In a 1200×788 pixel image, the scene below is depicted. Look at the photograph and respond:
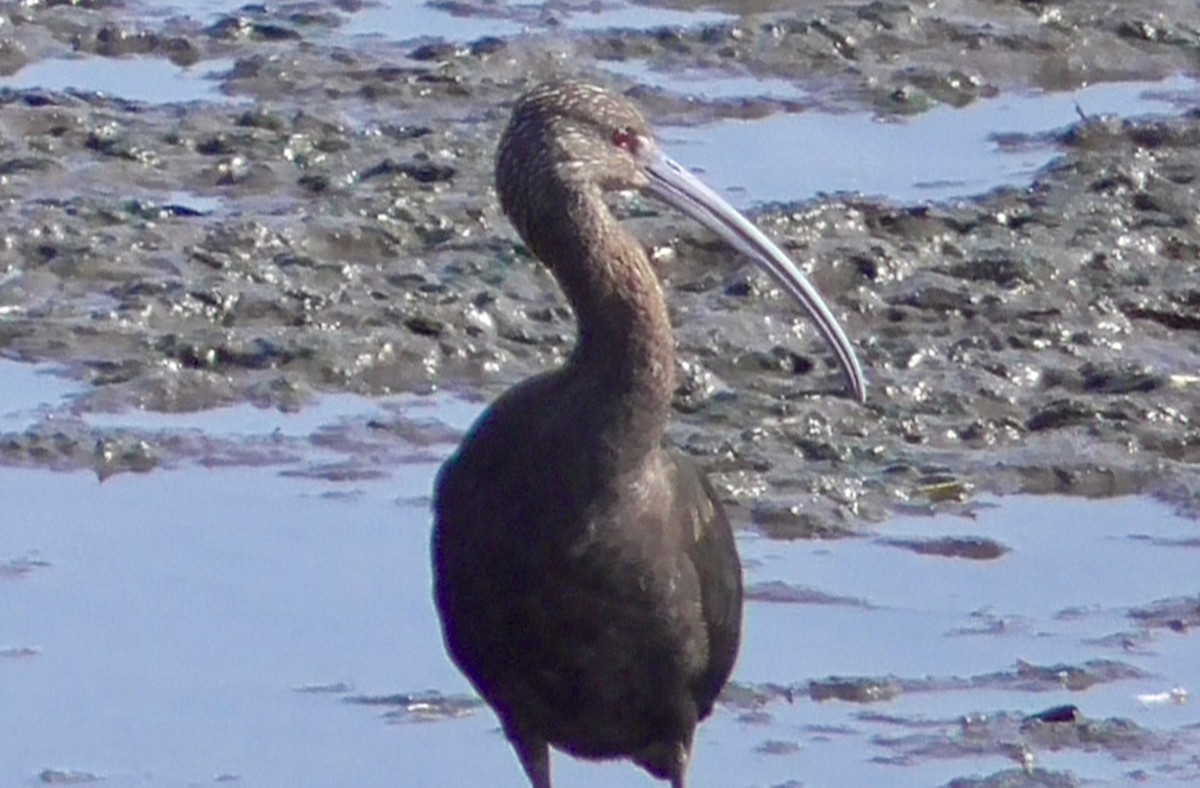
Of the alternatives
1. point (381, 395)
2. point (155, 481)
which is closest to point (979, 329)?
point (381, 395)

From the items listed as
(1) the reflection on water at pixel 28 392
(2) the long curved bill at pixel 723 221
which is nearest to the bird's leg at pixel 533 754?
(2) the long curved bill at pixel 723 221

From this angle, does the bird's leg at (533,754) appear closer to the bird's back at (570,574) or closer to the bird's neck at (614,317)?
the bird's back at (570,574)

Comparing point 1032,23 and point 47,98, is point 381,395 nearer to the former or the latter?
point 47,98

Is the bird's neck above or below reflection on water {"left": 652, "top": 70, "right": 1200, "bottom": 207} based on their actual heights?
above

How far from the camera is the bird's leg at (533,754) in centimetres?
693

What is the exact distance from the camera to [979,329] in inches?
398

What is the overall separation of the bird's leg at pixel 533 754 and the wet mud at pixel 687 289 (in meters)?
0.68

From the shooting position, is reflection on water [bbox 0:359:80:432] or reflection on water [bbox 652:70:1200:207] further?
reflection on water [bbox 652:70:1200:207]

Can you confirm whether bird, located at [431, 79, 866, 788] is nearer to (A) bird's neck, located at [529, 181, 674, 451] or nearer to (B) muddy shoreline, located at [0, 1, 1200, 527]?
(A) bird's neck, located at [529, 181, 674, 451]

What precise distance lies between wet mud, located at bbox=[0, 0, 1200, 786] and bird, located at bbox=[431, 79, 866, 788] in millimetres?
870

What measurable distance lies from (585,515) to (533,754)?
671 mm

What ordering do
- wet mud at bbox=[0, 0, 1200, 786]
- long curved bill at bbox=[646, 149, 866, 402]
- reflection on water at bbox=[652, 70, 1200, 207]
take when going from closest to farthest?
long curved bill at bbox=[646, 149, 866, 402]
wet mud at bbox=[0, 0, 1200, 786]
reflection on water at bbox=[652, 70, 1200, 207]

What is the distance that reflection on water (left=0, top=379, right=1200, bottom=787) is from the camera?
7.45 meters

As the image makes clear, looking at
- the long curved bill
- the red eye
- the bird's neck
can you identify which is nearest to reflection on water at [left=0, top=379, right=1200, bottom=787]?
the long curved bill
